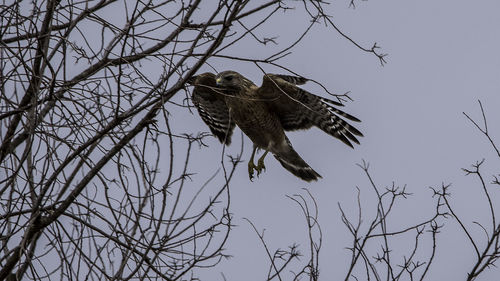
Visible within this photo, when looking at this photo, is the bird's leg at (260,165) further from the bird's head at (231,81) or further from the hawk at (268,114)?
the bird's head at (231,81)

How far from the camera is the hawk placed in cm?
649

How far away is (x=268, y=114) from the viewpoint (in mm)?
7141

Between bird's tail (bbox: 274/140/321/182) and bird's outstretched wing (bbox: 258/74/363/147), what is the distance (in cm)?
46

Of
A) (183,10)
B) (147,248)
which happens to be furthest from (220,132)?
(147,248)

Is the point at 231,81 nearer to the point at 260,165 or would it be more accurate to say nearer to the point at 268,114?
the point at 268,114

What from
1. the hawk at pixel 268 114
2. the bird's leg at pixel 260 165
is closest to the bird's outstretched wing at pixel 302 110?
the hawk at pixel 268 114

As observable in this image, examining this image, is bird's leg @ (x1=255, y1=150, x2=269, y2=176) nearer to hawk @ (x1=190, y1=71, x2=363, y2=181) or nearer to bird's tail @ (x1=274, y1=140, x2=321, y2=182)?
hawk @ (x1=190, y1=71, x2=363, y2=181)

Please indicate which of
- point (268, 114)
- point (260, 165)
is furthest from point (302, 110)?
point (260, 165)

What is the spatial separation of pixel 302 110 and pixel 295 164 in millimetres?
882

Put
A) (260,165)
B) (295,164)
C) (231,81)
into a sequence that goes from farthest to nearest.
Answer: (295,164) < (260,165) < (231,81)

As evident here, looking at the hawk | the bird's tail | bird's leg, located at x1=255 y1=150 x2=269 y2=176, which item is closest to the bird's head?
the hawk

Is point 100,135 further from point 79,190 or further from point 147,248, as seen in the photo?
point 147,248

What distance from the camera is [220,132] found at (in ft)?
24.3

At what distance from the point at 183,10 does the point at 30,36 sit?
92 cm
